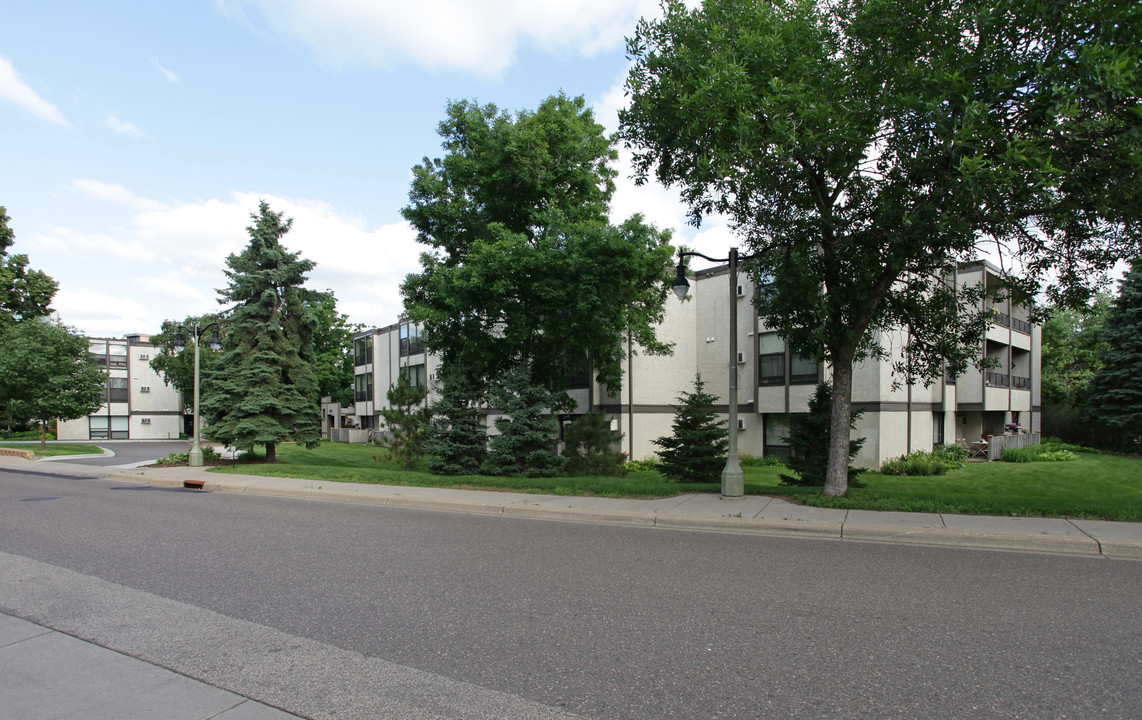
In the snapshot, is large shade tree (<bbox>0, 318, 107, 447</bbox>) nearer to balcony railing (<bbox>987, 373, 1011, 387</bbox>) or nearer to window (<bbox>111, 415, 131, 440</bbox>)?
window (<bbox>111, 415, 131, 440</bbox>)

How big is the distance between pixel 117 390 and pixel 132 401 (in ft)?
5.49

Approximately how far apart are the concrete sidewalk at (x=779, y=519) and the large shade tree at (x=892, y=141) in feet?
7.17

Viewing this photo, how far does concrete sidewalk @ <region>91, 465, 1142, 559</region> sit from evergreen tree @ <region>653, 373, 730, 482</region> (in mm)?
3995

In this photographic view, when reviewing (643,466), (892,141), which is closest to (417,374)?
(643,466)

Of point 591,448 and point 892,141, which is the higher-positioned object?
point 892,141

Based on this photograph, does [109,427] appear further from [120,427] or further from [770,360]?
[770,360]

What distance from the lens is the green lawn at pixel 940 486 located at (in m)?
10.1

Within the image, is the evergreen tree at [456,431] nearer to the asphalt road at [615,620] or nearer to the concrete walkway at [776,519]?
the concrete walkway at [776,519]

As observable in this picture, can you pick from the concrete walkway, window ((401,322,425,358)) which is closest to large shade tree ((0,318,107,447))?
window ((401,322,425,358))

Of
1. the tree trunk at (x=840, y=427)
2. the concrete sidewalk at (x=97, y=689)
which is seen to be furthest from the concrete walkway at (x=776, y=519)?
the concrete sidewalk at (x=97, y=689)

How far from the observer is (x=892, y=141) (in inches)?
386

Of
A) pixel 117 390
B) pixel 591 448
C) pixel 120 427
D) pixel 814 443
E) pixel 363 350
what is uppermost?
pixel 363 350

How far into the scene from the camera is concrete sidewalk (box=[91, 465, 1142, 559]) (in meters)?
8.14

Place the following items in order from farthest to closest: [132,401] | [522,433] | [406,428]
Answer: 1. [132,401]
2. [406,428]
3. [522,433]
